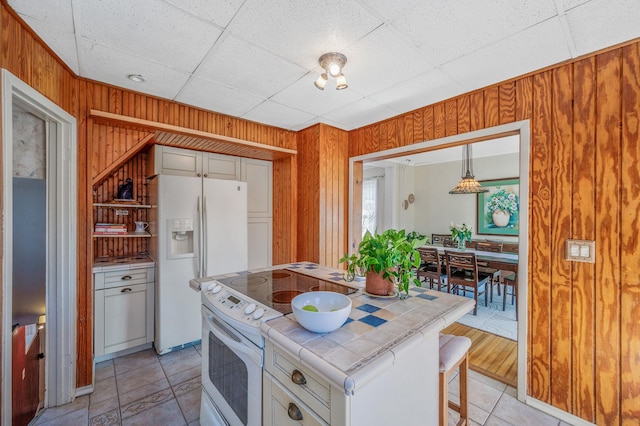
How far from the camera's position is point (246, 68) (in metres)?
1.99

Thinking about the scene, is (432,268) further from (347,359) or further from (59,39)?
(59,39)

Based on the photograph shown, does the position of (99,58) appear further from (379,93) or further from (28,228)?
(379,93)

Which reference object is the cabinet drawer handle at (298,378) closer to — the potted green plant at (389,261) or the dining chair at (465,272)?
the potted green plant at (389,261)

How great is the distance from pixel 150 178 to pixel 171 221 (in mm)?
710

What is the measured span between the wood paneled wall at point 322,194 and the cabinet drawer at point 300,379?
2.05 meters

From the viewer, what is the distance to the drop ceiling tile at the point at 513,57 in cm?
159

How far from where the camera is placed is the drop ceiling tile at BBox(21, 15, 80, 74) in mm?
1535

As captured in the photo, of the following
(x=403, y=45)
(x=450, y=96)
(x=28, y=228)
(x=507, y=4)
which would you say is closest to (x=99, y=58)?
(x=28, y=228)

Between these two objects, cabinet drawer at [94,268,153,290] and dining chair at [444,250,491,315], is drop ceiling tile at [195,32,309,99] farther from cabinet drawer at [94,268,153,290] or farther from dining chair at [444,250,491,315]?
dining chair at [444,250,491,315]

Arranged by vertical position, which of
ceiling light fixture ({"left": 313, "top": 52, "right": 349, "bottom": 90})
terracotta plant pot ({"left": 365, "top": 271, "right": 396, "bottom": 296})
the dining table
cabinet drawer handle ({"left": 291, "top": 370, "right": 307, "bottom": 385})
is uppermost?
ceiling light fixture ({"left": 313, "top": 52, "right": 349, "bottom": 90})

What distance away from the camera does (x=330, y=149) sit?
331cm

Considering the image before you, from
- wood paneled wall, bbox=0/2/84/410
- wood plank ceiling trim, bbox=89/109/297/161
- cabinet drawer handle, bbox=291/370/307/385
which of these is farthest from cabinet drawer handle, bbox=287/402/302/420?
wood plank ceiling trim, bbox=89/109/297/161

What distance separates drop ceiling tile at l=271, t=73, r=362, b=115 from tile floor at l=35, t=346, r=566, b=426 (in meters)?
2.55

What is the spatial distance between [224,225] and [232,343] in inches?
71.2
